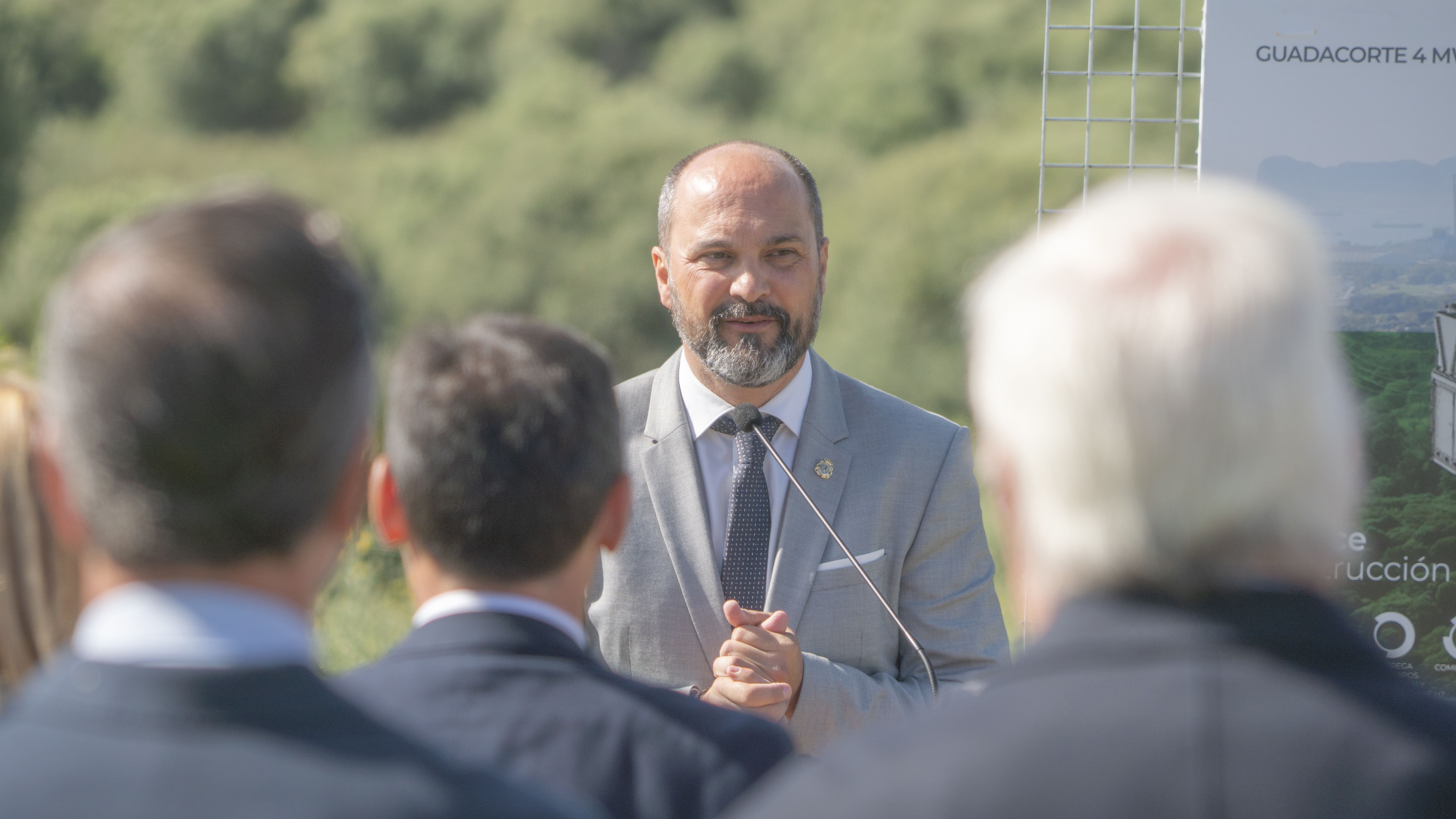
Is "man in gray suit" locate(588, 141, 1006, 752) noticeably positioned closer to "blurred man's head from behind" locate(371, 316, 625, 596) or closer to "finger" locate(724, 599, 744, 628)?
"finger" locate(724, 599, 744, 628)

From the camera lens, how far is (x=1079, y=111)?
15016mm

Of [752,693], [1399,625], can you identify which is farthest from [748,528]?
[1399,625]

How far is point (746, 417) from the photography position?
2.44 metres

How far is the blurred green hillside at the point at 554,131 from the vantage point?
15.6 m

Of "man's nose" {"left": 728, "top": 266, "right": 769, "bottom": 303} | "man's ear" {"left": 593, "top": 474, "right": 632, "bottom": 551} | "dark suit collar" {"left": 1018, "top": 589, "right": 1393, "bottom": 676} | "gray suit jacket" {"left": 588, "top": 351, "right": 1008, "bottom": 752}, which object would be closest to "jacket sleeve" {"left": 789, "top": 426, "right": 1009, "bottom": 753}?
"gray suit jacket" {"left": 588, "top": 351, "right": 1008, "bottom": 752}

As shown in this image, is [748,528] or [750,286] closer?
[748,528]

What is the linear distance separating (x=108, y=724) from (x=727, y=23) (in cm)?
2449

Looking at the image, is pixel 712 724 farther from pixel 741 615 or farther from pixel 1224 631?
pixel 741 615

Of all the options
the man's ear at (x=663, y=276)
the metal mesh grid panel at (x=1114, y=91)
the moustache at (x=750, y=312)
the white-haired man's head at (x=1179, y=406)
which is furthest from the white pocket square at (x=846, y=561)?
the metal mesh grid panel at (x=1114, y=91)

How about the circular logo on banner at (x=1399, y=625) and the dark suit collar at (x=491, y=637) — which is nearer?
the dark suit collar at (x=491, y=637)

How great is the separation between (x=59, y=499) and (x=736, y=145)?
197 centimetres

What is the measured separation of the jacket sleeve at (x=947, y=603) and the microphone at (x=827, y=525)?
3cm

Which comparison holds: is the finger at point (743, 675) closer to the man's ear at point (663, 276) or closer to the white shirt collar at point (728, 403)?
the white shirt collar at point (728, 403)

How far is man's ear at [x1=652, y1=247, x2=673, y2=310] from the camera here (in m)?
2.78
